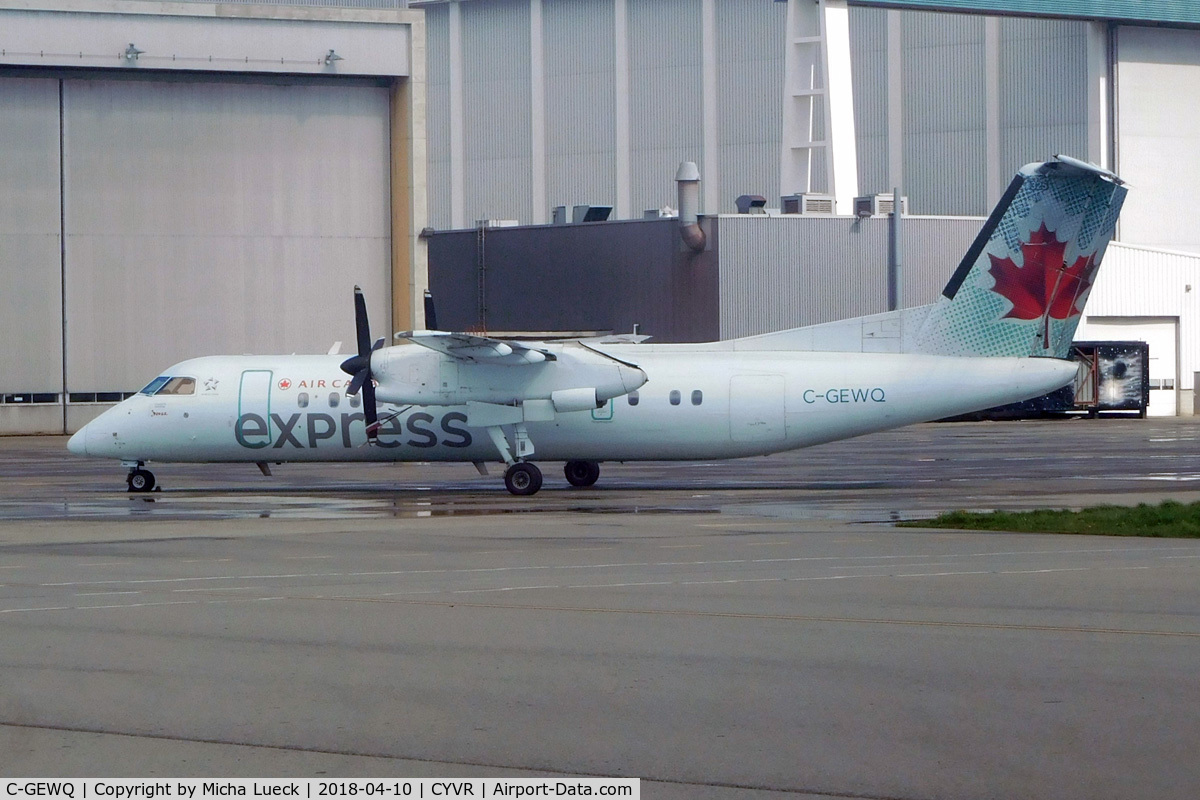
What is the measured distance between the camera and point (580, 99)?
74062mm

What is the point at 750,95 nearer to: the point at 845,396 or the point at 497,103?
the point at 497,103

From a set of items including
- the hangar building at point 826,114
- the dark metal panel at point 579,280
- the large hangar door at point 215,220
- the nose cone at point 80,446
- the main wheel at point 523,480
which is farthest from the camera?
the hangar building at point 826,114

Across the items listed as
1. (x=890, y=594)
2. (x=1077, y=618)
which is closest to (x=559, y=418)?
(x=890, y=594)

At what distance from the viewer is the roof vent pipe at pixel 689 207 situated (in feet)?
181

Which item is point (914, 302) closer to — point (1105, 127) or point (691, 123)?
point (1105, 127)

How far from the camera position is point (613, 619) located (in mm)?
11812

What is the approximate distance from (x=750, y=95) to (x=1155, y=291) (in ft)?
68.2

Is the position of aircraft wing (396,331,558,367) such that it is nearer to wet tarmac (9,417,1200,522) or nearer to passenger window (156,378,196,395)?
wet tarmac (9,417,1200,522)

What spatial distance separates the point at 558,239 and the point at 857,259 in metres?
12.3

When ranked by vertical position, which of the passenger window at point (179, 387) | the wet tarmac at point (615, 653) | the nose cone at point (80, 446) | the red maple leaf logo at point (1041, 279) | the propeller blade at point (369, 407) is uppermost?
the red maple leaf logo at point (1041, 279)

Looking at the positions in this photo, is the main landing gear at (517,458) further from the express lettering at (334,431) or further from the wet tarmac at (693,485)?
the express lettering at (334,431)

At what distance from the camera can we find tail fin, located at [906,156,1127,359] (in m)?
25.5

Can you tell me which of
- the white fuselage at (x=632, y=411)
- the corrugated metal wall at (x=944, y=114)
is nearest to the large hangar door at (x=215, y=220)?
the white fuselage at (x=632, y=411)

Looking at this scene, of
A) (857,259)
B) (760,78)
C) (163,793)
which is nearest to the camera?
(163,793)
